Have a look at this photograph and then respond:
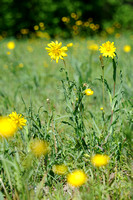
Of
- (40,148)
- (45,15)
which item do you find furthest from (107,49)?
(45,15)

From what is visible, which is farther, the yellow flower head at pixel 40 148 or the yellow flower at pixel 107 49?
the yellow flower at pixel 107 49

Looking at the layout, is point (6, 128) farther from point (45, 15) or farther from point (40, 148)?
point (45, 15)

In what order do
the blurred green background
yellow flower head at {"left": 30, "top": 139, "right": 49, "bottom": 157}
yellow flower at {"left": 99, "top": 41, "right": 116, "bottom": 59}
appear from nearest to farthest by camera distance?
yellow flower head at {"left": 30, "top": 139, "right": 49, "bottom": 157} → yellow flower at {"left": 99, "top": 41, "right": 116, "bottom": 59} → the blurred green background

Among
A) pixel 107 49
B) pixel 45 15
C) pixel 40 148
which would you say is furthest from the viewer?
pixel 45 15

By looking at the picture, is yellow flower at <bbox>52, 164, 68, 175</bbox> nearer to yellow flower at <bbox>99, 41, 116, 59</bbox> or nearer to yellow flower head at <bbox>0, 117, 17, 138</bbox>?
yellow flower head at <bbox>0, 117, 17, 138</bbox>

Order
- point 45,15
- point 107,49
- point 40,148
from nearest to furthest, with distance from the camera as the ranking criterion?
point 40,148 → point 107,49 → point 45,15

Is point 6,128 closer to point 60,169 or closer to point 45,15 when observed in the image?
point 60,169

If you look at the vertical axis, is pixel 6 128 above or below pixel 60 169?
above

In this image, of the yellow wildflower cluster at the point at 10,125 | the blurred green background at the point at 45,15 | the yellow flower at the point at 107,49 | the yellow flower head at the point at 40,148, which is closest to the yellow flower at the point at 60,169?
the yellow flower head at the point at 40,148

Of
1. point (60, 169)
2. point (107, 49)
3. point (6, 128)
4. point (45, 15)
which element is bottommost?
point (60, 169)

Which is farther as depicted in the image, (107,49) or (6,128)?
(107,49)

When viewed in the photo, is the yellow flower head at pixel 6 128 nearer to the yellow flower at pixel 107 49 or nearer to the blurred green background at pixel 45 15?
the yellow flower at pixel 107 49

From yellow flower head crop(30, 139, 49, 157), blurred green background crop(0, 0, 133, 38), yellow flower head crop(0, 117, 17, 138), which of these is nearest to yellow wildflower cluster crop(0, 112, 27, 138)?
yellow flower head crop(0, 117, 17, 138)

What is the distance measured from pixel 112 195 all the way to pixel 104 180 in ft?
0.28
